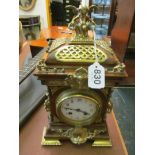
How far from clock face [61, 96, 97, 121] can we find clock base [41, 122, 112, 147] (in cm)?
7

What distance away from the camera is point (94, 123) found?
727 mm

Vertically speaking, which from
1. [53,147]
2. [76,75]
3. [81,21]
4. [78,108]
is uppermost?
[81,21]

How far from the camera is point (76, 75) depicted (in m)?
0.56

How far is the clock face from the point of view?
24.5 inches

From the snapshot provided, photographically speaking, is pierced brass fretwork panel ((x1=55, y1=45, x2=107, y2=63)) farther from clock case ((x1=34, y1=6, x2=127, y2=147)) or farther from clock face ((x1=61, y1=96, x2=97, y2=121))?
clock face ((x1=61, y1=96, x2=97, y2=121))

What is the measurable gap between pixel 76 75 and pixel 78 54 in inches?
3.3

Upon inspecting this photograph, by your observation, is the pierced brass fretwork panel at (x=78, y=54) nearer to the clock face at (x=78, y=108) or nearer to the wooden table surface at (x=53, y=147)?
the clock face at (x=78, y=108)

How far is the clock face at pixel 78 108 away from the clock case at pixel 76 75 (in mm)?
32

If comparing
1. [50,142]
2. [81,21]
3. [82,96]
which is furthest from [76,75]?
[50,142]

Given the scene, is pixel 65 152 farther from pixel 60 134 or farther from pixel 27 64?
pixel 27 64

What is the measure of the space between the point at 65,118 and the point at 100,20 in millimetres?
2155

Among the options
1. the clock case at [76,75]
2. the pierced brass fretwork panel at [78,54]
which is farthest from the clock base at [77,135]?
the pierced brass fretwork panel at [78,54]

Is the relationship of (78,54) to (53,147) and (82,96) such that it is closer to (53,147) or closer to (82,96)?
(82,96)

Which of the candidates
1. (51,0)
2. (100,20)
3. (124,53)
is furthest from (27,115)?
(51,0)
